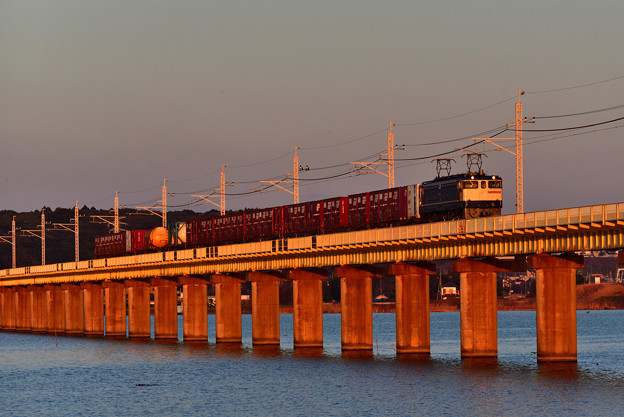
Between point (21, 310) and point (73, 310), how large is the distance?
33454 millimetres

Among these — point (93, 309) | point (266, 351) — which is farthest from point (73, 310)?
point (266, 351)

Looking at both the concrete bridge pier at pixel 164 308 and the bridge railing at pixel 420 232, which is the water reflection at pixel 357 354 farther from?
the concrete bridge pier at pixel 164 308

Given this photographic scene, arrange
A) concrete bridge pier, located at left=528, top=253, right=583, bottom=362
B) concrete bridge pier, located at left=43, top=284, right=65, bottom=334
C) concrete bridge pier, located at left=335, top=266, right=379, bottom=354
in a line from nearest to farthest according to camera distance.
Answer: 1. concrete bridge pier, located at left=528, top=253, right=583, bottom=362
2. concrete bridge pier, located at left=335, top=266, right=379, bottom=354
3. concrete bridge pier, located at left=43, top=284, right=65, bottom=334

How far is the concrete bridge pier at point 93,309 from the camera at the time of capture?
154m

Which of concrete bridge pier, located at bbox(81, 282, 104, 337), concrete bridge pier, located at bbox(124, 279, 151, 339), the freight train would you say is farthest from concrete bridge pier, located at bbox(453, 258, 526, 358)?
concrete bridge pier, located at bbox(81, 282, 104, 337)

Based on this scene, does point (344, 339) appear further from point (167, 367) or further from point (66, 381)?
point (66, 381)

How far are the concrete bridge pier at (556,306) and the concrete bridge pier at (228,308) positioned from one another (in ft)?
161

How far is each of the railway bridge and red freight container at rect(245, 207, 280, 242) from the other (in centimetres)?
367

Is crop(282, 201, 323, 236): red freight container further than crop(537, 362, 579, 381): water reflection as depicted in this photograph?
Yes

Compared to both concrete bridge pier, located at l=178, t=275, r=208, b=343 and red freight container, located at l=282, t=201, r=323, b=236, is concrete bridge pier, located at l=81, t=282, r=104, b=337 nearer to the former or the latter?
concrete bridge pier, located at l=178, t=275, r=208, b=343

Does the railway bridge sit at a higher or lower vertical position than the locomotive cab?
lower

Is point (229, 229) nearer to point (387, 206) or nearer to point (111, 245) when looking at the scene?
point (387, 206)

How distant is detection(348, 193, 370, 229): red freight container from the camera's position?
9950 centimetres

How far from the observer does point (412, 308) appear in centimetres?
9112
